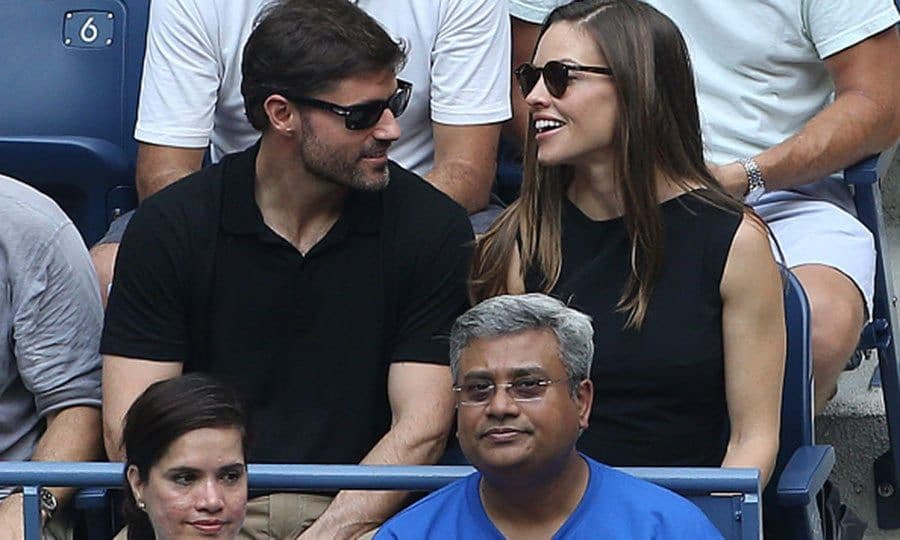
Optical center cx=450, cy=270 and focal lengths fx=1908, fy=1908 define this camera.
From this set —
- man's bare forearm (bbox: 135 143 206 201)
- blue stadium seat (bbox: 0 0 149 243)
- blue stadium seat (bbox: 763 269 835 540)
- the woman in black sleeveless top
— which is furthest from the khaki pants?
blue stadium seat (bbox: 0 0 149 243)

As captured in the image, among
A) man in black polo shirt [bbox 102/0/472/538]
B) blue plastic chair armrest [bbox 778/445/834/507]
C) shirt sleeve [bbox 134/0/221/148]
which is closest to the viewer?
blue plastic chair armrest [bbox 778/445/834/507]

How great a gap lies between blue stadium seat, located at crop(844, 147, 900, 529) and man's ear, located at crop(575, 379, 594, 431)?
1.30 meters

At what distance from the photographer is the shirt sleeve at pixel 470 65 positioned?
4.12 metres

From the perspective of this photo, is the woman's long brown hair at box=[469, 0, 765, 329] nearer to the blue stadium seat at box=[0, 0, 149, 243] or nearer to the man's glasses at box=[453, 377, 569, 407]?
the man's glasses at box=[453, 377, 569, 407]

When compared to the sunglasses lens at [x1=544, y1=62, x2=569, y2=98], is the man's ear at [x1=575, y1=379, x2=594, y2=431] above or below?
below

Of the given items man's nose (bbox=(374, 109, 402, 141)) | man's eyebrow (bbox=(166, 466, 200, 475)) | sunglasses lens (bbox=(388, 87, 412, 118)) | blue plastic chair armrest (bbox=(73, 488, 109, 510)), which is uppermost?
sunglasses lens (bbox=(388, 87, 412, 118))

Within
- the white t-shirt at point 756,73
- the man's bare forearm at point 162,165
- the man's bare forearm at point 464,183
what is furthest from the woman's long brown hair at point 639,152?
the man's bare forearm at point 162,165

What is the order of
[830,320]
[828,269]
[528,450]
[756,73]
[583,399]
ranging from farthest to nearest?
[756,73] → [828,269] → [830,320] → [583,399] → [528,450]

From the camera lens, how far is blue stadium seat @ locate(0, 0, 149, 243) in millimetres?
4316

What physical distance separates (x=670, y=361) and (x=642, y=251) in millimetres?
198

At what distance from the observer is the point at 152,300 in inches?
134

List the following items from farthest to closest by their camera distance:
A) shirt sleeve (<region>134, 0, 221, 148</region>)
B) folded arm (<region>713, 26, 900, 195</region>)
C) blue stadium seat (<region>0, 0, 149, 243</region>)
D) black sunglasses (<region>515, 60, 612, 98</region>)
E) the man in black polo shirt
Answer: blue stadium seat (<region>0, 0, 149, 243</region>) → shirt sleeve (<region>134, 0, 221, 148</region>) → folded arm (<region>713, 26, 900, 195</region>) → the man in black polo shirt → black sunglasses (<region>515, 60, 612, 98</region>)

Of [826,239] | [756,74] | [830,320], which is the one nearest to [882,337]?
[826,239]

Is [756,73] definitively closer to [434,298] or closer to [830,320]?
[830,320]
